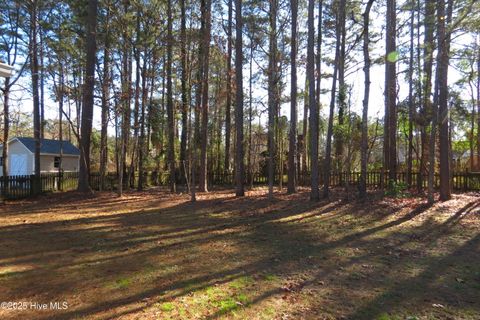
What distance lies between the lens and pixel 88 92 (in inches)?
578

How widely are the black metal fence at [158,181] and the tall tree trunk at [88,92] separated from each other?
6.36ft

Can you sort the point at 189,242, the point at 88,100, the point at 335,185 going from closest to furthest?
the point at 189,242 → the point at 88,100 → the point at 335,185

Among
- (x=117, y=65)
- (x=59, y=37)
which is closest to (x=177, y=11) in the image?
(x=117, y=65)

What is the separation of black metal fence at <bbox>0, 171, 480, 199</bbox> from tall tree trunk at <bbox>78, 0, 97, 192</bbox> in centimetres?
194

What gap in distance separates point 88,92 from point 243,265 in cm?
1225

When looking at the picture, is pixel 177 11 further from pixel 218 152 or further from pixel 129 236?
pixel 129 236

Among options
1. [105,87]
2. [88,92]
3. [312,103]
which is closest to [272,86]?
[312,103]

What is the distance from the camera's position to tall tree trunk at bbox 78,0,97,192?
1485cm

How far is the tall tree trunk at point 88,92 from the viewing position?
1485 centimetres

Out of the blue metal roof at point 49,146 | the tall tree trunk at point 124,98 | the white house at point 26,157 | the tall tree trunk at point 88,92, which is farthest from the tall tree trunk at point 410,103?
the white house at point 26,157

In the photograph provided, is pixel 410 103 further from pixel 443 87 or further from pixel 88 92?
pixel 88 92

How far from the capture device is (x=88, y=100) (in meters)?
15.0

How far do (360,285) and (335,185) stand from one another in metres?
14.7

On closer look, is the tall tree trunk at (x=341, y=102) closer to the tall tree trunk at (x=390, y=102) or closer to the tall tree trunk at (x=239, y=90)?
the tall tree trunk at (x=390, y=102)
